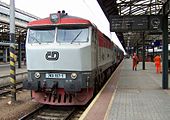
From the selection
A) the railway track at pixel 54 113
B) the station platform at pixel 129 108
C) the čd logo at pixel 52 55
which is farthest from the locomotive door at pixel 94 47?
the railway track at pixel 54 113

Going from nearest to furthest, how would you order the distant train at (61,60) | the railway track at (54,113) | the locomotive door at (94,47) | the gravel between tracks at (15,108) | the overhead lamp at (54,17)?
1. the railway track at (54,113)
2. the gravel between tracks at (15,108)
3. the distant train at (61,60)
4. the overhead lamp at (54,17)
5. the locomotive door at (94,47)

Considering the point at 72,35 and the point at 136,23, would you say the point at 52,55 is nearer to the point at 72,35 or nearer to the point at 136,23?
the point at 72,35

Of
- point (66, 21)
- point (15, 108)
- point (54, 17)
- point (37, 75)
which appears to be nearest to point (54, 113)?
point (37, 75)

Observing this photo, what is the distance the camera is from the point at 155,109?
30.5ft

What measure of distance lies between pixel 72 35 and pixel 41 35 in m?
1.14

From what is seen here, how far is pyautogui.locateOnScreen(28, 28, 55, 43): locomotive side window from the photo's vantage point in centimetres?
1117

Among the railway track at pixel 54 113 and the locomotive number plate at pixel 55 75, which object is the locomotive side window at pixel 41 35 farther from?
the railway track at pixel 54 113

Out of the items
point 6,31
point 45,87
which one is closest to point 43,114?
point 45,87

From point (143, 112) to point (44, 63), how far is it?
3.74 m

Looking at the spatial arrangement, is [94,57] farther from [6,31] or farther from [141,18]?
[6,31]

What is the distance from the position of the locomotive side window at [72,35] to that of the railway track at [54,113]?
2.33m

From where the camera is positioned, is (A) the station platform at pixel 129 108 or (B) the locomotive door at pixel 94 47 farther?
(B) the locomotive door at pixel 94 47

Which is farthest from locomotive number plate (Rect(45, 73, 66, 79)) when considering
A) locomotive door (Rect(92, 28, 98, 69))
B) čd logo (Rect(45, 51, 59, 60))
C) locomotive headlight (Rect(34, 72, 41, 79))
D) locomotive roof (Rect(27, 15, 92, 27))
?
locomotive roof (Rect(27, 15, 92, 27))

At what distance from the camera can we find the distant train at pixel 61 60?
34.7 ft
